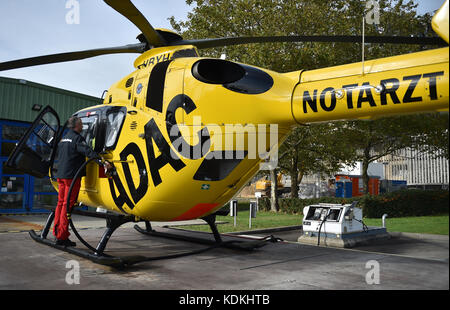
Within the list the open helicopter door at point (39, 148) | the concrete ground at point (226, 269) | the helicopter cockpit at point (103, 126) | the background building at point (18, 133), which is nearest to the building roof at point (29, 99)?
the background building at point (18, 133)

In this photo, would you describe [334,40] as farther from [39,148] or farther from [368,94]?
[39,148]

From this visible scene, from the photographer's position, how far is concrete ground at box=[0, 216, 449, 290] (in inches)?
185

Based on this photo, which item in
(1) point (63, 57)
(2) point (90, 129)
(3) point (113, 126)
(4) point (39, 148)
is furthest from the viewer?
(4) point (39, 148)

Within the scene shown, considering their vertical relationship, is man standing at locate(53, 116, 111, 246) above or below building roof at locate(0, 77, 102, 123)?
below

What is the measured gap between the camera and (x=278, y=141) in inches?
209

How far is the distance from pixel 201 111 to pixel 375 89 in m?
2.43

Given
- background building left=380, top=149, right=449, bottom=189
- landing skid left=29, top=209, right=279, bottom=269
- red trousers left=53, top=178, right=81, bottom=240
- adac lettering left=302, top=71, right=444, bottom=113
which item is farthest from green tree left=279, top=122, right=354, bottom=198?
background building left=380, top=149, right=449, bottom=189

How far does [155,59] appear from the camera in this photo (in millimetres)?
6684

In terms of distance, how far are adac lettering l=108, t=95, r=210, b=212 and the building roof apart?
1096 cm

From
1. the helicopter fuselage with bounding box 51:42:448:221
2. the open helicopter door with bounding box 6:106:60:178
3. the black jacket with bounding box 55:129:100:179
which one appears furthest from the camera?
the open helicopter door with bounding box 6:106:60:178

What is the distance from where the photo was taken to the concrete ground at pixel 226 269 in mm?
4688

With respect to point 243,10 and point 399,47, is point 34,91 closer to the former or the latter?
point 243,10

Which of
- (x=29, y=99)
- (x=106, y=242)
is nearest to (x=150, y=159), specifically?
(x=106, y=242)

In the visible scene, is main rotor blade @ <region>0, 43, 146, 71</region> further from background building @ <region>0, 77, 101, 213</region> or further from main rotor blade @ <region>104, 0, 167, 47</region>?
background building @ <region>0, 77, 101, 213</region>
